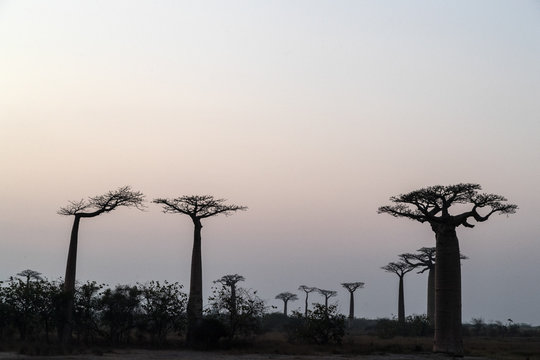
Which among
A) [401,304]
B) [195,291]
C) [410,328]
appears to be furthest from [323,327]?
[401,304]

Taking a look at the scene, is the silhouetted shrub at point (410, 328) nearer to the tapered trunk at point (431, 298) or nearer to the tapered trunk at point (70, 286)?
the tapered trunk at point (431, 298)

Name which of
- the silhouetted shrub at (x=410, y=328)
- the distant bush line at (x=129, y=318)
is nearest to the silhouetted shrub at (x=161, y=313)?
the distant bush line at (x=129, y=318)

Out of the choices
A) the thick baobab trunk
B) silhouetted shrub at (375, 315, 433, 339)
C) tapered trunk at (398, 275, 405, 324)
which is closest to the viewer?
the thick baobab trunk

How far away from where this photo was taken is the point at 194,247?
23.2m

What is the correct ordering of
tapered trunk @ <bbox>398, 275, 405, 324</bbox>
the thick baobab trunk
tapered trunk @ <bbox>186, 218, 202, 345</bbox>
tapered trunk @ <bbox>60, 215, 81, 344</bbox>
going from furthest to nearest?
tapered trunk @ <bbox>398, 275, 405, 324</bbox>, tapered trunk @ <bbox>186, 218, 202, 345</bbox>, tapered trunk @ <bbox>60, 215, 81, 344</bbox>, the thick baobab trunk

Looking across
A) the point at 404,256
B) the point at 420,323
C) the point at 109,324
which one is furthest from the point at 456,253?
the point at 404,256

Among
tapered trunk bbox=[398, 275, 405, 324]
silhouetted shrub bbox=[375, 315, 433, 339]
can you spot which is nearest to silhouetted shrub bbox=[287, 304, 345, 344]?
silhouetted shrub bbox=[375, 315, 433, 339]

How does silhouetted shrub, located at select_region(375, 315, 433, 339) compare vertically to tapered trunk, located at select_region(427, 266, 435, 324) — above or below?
below

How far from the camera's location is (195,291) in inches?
893

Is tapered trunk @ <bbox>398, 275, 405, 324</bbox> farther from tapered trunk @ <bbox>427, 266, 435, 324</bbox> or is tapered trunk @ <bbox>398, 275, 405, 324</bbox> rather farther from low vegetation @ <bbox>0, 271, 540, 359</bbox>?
low vegetation @ <bbox>0, 271, 540, 359</bbox>

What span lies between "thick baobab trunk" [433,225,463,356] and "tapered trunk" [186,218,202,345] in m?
8.00

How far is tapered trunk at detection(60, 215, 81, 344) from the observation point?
20578 mm

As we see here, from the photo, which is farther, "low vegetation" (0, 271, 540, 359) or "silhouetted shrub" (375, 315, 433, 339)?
"silhouetted shrub" (375, 315, 433, 339)

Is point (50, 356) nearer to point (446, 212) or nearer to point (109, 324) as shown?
point (109, 324)
